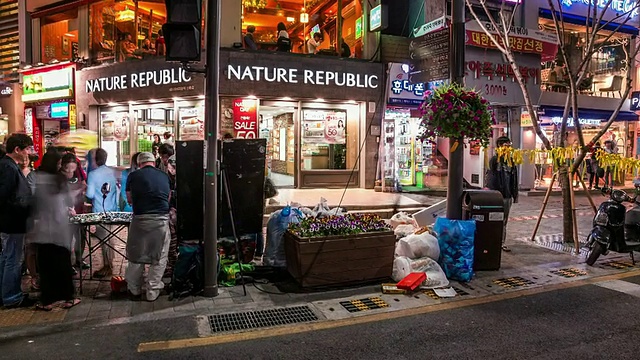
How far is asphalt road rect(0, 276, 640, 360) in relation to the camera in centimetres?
406

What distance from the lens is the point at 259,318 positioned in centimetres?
499

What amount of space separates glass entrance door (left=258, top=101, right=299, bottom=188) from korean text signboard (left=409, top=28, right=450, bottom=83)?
695cm

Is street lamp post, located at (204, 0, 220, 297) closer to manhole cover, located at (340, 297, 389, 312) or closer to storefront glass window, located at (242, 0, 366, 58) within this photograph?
manhole cover, located at (340, 297, 389, 312)

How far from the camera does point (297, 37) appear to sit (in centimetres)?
1736

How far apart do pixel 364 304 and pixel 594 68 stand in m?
19.9

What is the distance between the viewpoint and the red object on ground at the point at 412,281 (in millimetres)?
5762

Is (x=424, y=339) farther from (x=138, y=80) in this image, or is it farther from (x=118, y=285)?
(x=138, y=80)

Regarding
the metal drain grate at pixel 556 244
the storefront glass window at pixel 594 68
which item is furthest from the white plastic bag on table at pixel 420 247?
the storefront glass window at pixel 594 68

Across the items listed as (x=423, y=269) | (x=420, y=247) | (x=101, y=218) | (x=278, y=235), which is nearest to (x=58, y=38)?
(x=101, y=218)

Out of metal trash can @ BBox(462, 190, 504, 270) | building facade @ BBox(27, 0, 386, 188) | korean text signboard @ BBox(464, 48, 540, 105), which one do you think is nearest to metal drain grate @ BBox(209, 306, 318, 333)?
metal trash can @ BBox(462, 190, 504, 270)

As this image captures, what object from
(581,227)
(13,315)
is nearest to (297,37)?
(581,227)

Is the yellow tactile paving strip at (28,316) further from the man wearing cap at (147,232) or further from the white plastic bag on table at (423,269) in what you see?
the white plastic bag on table at (423,269)

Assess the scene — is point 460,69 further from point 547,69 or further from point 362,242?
point 547,69

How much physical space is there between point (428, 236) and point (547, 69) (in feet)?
51.2
